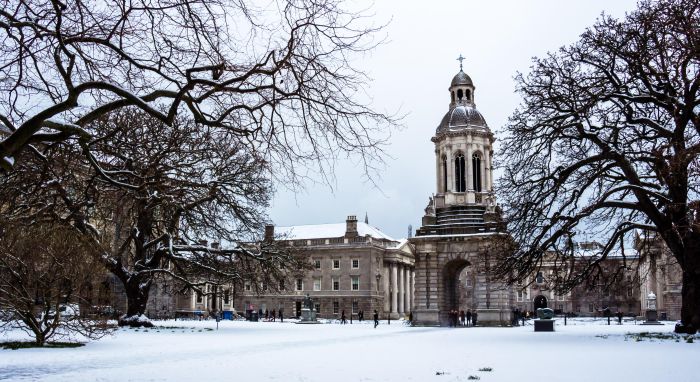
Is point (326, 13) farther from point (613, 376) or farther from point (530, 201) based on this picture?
point (530, 201)

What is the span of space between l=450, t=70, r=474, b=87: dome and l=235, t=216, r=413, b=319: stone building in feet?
96.5

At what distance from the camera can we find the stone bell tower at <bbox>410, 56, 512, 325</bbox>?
169 ft

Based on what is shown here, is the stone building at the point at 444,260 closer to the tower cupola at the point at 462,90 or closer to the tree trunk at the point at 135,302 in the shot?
the tower cupola at the point at 462,90

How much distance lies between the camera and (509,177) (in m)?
28.6

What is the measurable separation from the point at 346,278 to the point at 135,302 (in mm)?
50757

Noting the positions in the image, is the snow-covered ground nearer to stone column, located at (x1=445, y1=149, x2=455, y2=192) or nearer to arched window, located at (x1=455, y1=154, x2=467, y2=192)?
stone column, located at (x1=445, y1=149, x2=455, y2=192)

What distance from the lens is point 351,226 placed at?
8688 centimetres

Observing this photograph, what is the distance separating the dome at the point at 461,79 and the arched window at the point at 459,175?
746 cm

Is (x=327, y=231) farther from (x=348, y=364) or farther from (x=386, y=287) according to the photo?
(x=348, y=364)

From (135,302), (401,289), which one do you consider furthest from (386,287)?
(135,302)

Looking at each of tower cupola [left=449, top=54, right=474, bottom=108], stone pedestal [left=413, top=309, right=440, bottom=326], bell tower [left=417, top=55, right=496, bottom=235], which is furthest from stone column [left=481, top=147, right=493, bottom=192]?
stone pedestal [left=413, top=309, right=440, bottom=326]

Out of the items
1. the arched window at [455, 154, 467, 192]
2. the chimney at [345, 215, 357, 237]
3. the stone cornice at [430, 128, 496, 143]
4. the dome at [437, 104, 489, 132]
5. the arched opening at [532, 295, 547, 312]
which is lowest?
the arched opening at [532, 295, 547, 312]

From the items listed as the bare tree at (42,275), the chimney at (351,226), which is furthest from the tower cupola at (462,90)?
the bare tree at (42,275)

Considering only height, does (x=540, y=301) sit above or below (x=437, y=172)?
below
